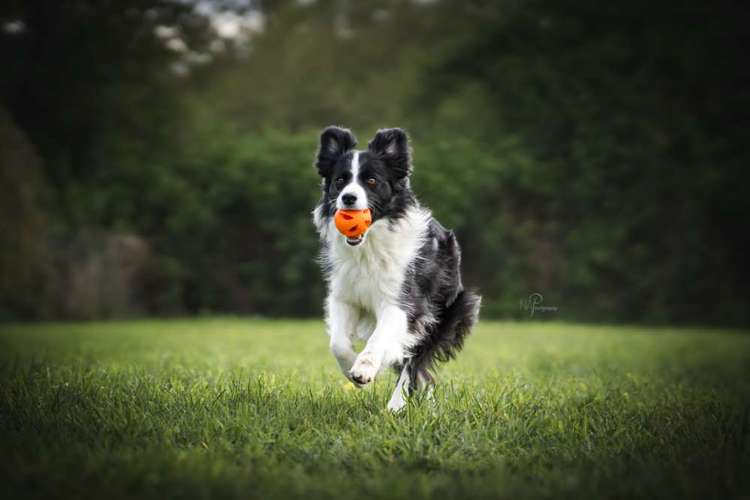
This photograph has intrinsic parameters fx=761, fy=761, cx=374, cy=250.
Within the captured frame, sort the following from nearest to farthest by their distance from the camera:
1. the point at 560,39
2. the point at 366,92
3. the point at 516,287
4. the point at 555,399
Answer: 1. the point at 555,399
2. the point at 516,287
3. the point at 560,39
4. the point at 366,92

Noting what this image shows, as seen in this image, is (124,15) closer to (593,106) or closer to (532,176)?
(532,176)

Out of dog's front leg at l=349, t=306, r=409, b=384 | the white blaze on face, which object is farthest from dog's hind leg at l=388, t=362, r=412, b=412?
the white blaze on face

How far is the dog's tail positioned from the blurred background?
992cm

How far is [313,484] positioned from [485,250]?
13.3m

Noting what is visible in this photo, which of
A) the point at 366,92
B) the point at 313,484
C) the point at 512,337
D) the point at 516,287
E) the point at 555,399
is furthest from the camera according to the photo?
the point at 366,92

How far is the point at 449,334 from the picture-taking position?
5520 millimetres

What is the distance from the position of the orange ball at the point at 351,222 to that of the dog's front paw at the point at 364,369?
0.79 m

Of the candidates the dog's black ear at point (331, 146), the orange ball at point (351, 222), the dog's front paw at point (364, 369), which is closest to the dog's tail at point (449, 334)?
the dog's front paw at point (364, 369)

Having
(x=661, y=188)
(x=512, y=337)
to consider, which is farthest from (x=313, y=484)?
(x=661, y=188)

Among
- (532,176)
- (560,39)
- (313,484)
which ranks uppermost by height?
(560,39)

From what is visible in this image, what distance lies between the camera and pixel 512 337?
1293cm

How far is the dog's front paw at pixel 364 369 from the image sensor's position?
4570 millimetres

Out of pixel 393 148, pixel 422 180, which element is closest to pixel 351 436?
pixel 393 148

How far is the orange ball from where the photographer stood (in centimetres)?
483
